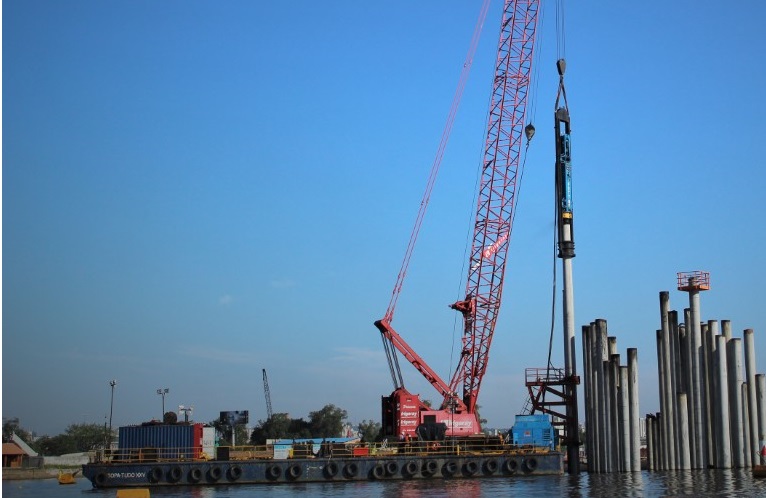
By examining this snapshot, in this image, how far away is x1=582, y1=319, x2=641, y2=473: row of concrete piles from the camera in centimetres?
5784

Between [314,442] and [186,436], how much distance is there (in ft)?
32.4

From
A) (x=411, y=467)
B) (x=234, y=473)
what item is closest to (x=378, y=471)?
(x=411, y=467)

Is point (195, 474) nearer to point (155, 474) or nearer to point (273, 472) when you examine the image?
point (155, 474)

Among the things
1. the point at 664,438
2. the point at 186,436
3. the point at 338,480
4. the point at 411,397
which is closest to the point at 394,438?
the point at 411,397

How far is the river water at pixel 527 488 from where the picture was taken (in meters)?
45.2

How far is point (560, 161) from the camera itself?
6919 centimetres

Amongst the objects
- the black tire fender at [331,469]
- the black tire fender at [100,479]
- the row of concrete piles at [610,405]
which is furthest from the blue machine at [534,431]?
the black tire fender at [100,479]

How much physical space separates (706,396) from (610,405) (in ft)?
19.9

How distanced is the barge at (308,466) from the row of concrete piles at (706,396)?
28.0 ft

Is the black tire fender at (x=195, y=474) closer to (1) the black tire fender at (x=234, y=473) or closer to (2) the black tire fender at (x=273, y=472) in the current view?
(1) the black tire fender at (x=234, y=473)

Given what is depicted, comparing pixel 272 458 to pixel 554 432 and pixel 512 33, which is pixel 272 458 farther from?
pixel 512 33

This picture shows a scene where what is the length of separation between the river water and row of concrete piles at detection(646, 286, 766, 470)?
1.81 metres

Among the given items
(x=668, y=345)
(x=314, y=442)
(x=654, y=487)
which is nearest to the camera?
(x=654, y=487)

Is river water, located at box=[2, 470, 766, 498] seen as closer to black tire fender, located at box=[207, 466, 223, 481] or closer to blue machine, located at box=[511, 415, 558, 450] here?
black tire fender, located at box=[207, 466, 223, 481]
